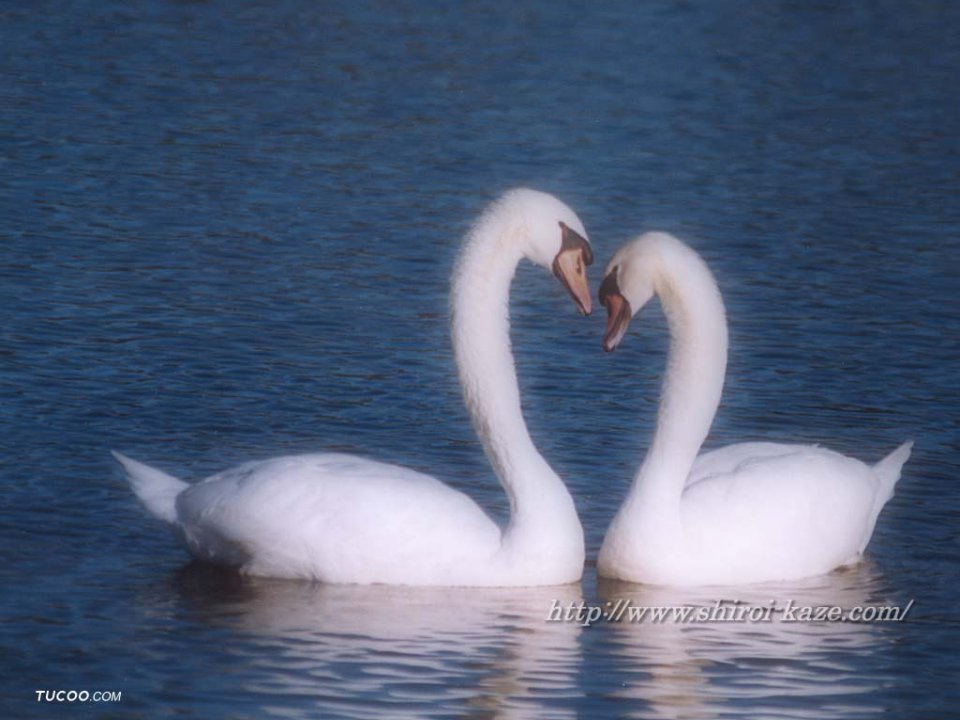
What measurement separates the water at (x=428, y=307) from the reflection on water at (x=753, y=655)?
0.02 metres

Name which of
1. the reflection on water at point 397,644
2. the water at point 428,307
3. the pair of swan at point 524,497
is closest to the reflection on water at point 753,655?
the water at point 428,307

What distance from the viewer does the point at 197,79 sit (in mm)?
22375

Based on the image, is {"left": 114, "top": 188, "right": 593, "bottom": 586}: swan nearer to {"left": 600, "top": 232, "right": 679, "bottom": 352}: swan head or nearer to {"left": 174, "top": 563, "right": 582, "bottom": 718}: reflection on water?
{"left": 174, "top": 563, "right": 582, "bottom": 718}: reflection on water

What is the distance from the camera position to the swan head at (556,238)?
9.56 m

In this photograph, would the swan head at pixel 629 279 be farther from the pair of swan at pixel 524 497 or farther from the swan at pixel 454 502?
the swan at pixel 454 502

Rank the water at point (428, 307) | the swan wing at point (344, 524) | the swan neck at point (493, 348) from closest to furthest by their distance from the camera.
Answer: the water at point (428, 307) → the swan wing at point (344, 524) → the swan neck at point (493, 348)

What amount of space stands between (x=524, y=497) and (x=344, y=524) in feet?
2.50

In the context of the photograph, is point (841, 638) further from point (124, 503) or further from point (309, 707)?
point (124, 503)

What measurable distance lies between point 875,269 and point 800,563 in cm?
650

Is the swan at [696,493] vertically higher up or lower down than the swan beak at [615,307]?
lower down

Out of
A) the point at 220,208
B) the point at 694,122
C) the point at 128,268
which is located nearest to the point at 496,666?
the point at 128,268

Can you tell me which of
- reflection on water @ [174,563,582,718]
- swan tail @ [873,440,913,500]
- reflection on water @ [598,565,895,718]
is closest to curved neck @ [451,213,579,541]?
reflection on water @ [174,563,582,718]

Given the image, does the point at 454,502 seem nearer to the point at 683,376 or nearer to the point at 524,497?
the point at 524,497

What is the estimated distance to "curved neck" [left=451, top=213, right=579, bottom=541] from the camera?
9.62m
